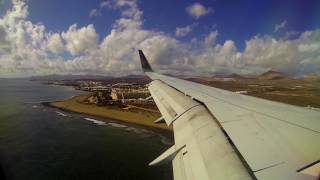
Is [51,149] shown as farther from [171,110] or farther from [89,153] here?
[171,110]

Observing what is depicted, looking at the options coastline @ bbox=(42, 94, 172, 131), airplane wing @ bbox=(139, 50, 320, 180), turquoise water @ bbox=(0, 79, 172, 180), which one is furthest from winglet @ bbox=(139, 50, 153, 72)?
coastline @ bbox=(42, 94, 172, 131)

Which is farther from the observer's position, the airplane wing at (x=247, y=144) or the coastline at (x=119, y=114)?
the coastline at (x=119, y=114)

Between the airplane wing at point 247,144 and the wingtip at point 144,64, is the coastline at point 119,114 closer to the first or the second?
the wingtip at point 144,64

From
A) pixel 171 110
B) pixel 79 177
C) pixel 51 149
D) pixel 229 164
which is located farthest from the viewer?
pixel 51 149

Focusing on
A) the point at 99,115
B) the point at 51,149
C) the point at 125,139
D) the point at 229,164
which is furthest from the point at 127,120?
the point at 229,164

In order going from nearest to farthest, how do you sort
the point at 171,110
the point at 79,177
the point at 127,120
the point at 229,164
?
the point at 229,164 < the point at 171,110 < the point at 79,177 < the point at 127,120

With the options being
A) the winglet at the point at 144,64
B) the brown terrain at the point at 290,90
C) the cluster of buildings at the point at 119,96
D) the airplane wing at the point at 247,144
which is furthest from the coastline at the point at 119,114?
the airplane wing at the point at 247,144

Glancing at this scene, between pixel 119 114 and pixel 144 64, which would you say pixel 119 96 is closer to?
pixel 119 114
